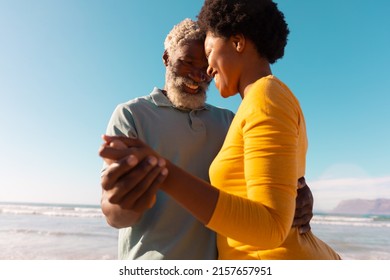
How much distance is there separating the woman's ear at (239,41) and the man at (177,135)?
3.15 ft

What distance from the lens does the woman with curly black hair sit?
145 cm

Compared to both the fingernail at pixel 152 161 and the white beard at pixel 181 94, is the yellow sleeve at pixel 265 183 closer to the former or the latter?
the fingernail at pixel 152 161

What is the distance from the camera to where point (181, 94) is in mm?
3043

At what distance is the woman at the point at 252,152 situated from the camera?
142 cm

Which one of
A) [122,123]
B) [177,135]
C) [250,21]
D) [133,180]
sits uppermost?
[250,21]

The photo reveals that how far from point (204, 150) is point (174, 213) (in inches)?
21.8

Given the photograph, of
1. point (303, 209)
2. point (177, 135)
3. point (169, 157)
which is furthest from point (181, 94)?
point (303, 209)

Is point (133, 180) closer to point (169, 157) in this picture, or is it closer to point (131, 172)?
point (131, 172)

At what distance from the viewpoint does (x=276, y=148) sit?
152cm

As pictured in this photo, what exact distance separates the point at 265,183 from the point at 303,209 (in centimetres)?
83

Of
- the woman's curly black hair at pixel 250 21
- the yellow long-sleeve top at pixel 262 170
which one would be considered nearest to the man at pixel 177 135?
the yellow long-sleeve top at pixel 262 170

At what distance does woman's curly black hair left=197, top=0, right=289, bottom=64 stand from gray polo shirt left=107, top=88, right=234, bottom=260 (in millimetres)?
918
